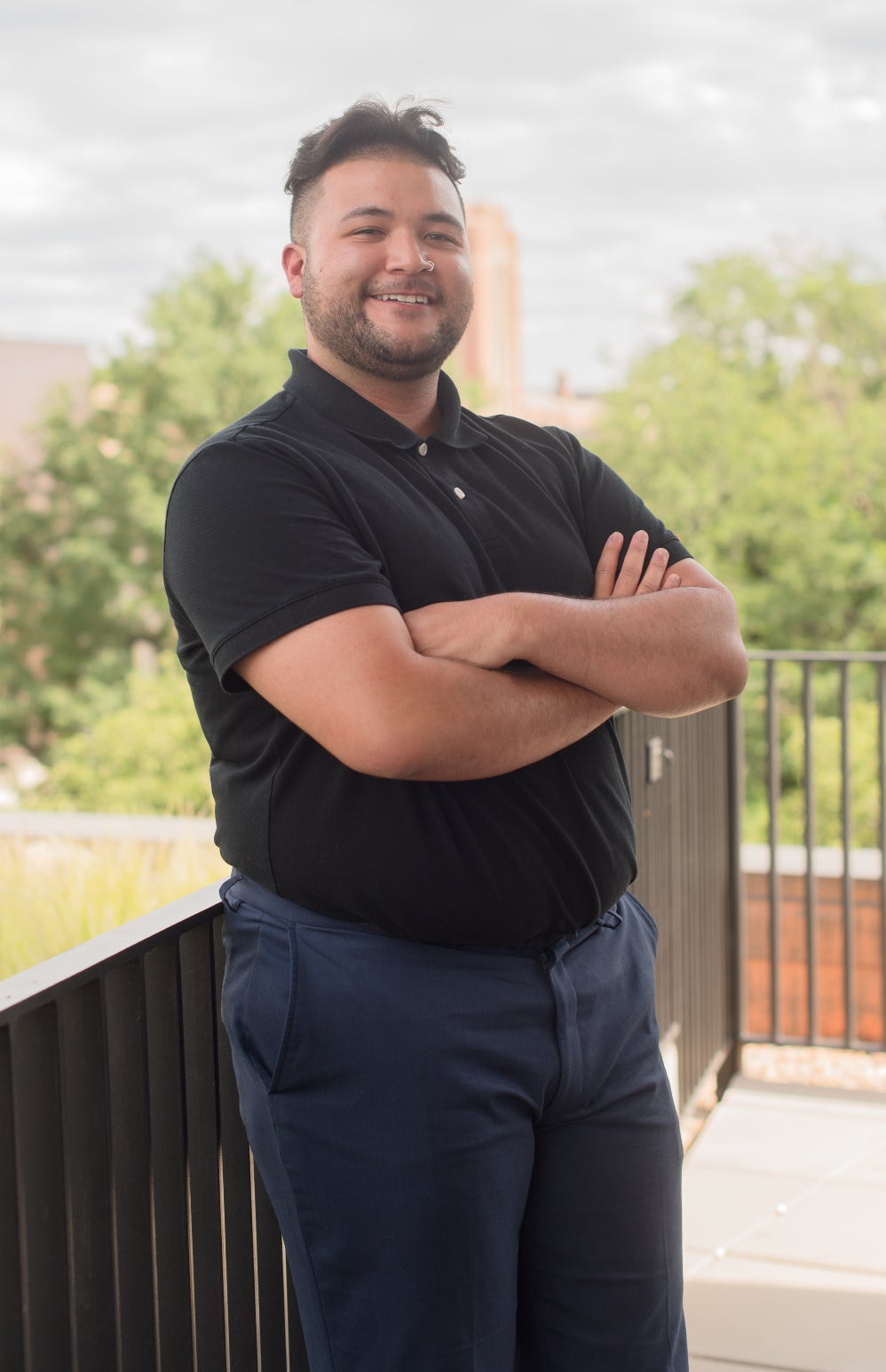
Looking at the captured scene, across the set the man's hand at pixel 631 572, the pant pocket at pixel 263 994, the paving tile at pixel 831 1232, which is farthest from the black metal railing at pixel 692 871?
the pant pocket at pixel 263 994

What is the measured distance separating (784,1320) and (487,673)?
1.83m

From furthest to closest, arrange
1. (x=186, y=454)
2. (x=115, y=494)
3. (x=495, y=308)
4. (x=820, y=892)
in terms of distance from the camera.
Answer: (x=495, y=308) → (x=115, y=494) → (x=186, y=454) → (x=820, y=892)

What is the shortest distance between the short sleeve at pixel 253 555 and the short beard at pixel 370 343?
236mm

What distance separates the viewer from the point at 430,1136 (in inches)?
51.6

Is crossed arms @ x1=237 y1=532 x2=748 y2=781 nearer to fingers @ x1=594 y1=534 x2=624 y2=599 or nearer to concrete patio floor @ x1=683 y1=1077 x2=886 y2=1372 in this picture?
fingers @ x1=594 y1=534 x2=624 y2=599

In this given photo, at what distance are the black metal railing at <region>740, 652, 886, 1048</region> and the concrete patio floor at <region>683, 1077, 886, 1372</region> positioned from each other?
1.16ft

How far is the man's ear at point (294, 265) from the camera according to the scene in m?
1.62

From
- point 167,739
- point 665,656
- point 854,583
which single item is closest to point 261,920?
point 665,656

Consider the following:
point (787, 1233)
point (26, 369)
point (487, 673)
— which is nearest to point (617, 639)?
point (487, 673)

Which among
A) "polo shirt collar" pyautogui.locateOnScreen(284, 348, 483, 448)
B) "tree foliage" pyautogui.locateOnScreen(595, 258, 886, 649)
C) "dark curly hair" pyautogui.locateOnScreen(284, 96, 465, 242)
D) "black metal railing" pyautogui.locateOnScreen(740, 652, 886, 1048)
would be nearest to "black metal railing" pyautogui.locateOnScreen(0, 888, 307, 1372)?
"polo shirt collar" pyautogui.locateOnScreen(284, 348, 483, 448)

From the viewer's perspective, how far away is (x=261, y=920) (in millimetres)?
1397

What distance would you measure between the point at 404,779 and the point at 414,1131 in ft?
1.16

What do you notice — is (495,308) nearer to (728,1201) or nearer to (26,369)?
(26,369)

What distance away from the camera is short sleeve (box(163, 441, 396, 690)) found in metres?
1.29
